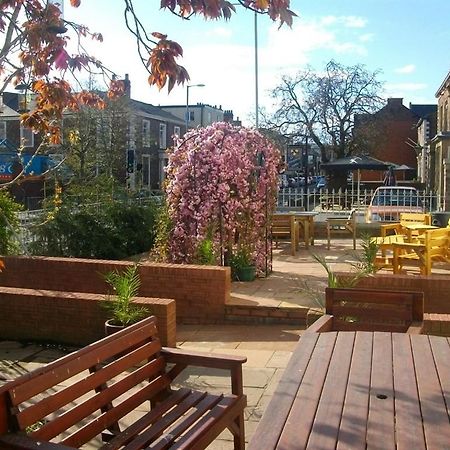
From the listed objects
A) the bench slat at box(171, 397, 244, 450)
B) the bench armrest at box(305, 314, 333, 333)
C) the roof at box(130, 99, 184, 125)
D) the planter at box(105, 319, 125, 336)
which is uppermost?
the roof at box(130, 99, 184, 125)

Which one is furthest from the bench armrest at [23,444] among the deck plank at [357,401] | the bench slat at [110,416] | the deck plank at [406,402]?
the deck plank at [406,402]

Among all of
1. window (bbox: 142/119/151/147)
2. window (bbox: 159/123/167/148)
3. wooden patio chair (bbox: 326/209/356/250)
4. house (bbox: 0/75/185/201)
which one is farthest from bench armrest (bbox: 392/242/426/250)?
window (bbox: 159/123/167/148)

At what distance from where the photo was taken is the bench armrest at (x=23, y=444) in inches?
92.4

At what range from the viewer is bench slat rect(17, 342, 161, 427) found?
8.48 ft

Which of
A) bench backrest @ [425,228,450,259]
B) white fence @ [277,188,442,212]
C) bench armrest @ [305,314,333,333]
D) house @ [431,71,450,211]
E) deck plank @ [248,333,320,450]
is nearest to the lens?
deck plank @ [248,333,320,450]

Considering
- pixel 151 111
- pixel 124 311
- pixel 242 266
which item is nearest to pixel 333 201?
pixel 242 266

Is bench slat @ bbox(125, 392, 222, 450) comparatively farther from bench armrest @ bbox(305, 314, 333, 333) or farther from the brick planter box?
the brick planter box

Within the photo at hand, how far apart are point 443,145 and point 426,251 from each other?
22.4 m

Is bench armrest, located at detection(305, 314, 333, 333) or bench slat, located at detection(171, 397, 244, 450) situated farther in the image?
bench armrest, located at detection(305, 314, 333, 333)

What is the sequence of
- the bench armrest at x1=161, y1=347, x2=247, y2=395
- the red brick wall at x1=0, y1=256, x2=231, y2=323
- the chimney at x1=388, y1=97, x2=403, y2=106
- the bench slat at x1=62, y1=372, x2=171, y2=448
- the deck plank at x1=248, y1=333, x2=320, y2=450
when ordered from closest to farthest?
the deck plank at x1=248, y1=333, x2=320, y2=450, the bench slat at x1=62, y1=372, x2=171, y2=448, the bench armrest at x1=161, y1=347, x2=247, y2=395, the red brick wall at x1=0, y1=256, x2=231, y2=323, the chimney at x1=388, y1=97, x2=403, y2=106

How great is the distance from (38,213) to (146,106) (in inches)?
1394

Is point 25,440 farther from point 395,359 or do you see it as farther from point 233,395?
point 395,359

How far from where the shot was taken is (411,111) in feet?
190

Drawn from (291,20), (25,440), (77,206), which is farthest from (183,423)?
(77,206)
